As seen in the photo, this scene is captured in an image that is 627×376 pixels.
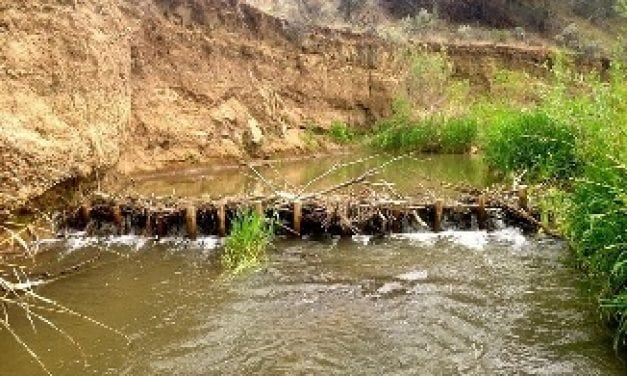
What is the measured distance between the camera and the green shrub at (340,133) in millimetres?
30234

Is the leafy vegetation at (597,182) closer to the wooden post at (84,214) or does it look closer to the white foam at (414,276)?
the white foam at (414,276)

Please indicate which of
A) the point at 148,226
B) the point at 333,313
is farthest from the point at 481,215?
the point at 148,226

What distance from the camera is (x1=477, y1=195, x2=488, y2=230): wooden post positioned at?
12.6 meters

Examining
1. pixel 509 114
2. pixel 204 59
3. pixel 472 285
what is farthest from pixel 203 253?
pixel 204 59

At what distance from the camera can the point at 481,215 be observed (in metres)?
12.6

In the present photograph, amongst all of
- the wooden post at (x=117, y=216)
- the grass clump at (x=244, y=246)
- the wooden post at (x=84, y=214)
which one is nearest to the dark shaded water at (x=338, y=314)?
the grass clump at (x=244, y=246)

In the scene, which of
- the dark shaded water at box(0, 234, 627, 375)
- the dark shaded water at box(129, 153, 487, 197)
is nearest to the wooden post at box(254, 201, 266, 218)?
the dark shaded water at box(0, 234, 627, 375)

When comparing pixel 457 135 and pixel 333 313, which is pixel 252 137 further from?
pixel 333 313

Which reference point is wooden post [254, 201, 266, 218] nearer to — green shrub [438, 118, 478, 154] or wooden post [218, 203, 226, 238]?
wooden post [218, 203, 226, 238]

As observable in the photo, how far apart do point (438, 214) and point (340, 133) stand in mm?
18174

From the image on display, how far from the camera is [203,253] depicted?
38.7ft

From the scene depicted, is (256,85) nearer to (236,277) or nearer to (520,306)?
(236,277)

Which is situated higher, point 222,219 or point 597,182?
point 597,182

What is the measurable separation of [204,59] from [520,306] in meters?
19.8
